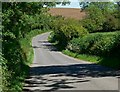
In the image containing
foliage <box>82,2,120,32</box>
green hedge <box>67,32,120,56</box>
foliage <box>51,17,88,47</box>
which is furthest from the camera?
foliage <box>82,2,120,32</box>

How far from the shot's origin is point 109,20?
218 feet

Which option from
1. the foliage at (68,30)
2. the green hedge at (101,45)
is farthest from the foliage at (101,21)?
the green hedge at (101,45)

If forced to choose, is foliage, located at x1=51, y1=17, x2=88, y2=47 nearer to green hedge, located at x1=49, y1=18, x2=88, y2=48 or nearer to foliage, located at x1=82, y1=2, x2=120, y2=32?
green hedge, located at x1=49, y1=18, x2=88, y2=48

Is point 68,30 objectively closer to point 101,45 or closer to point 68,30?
point 68,30

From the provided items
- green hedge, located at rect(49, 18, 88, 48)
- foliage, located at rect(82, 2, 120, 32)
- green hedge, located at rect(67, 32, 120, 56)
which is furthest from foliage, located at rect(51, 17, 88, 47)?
green hedge, located at rect(67, 32, 120, 56)

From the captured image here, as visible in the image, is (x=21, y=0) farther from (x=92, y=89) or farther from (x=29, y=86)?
(x=92, y=89)

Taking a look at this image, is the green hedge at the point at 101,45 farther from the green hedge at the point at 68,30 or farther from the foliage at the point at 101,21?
the foliage at the point at 101,21

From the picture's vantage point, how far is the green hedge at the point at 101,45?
34.5 m

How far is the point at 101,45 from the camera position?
41.6 metres

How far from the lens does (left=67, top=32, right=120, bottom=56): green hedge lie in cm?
3452

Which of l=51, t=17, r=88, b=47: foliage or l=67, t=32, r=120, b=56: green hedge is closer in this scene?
l=67, t=32, r=120, b=56: green hedge

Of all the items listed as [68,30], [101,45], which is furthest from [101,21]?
[101,45]

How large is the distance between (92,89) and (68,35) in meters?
50.8

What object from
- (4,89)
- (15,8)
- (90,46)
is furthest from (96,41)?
(4,89)
